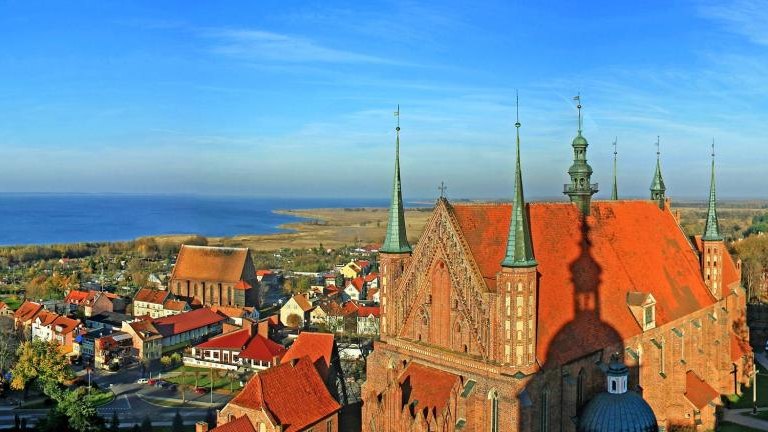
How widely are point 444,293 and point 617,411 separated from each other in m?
9.73

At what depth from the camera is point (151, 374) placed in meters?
58.8

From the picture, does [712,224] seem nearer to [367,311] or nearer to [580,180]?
[580,180]

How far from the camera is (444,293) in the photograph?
31234mm

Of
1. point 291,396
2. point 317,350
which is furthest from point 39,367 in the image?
point 291,396

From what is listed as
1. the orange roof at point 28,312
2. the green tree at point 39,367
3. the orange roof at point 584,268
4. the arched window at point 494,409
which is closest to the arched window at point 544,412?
the orange roof at point 584,268

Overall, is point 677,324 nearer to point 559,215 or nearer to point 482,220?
point 559,215

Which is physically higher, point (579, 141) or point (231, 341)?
point (579, 141)

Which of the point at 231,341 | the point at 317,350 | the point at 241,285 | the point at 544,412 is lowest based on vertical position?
the point at 231,341

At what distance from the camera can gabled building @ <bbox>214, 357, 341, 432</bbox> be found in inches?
1341

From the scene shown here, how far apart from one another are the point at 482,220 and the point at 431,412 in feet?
32.4

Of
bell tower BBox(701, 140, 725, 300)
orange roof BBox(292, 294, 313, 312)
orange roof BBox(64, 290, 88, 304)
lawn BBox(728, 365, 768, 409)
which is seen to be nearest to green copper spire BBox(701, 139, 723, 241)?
bell tower BBox(701, 140, 725, 300)

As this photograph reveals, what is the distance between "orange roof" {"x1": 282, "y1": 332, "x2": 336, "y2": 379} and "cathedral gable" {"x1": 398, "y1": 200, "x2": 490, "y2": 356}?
11.4m

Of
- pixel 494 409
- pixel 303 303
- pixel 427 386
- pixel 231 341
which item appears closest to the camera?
pixel 494 409

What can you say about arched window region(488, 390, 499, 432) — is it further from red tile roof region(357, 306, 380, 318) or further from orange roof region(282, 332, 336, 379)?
red tile roof region(357, 306, 380, 318)
